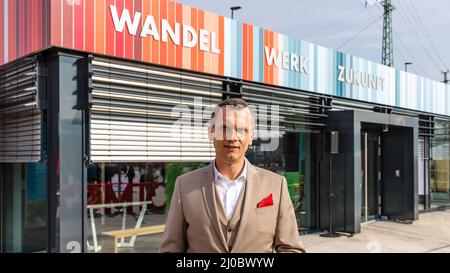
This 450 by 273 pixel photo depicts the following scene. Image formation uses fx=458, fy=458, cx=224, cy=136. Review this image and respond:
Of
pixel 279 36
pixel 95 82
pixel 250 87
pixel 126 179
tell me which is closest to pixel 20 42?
pixel 95 82

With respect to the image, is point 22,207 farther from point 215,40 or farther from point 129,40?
point 215,40

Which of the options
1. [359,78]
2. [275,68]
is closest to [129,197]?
[275,68]

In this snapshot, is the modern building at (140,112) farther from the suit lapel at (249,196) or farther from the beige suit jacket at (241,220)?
the suit lapel at (249,196)

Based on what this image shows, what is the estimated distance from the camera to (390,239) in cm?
Answer: 916

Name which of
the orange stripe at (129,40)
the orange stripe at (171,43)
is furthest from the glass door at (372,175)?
the orange stripe at (129,40)

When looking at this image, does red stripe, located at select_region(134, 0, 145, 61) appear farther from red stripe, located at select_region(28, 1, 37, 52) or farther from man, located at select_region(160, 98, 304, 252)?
man, located at select_region(160, 98, 304, 252)

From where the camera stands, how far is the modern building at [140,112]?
5.44 metres

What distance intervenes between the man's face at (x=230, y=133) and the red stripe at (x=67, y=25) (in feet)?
13.0

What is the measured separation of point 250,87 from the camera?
8008mm

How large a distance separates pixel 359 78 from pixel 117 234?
694 cm

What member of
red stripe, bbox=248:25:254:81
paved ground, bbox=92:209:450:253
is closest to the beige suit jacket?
paved ground, bbox=92:209:450:253

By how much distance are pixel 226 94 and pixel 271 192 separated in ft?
18.6

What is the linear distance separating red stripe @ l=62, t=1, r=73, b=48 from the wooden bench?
2.64m
